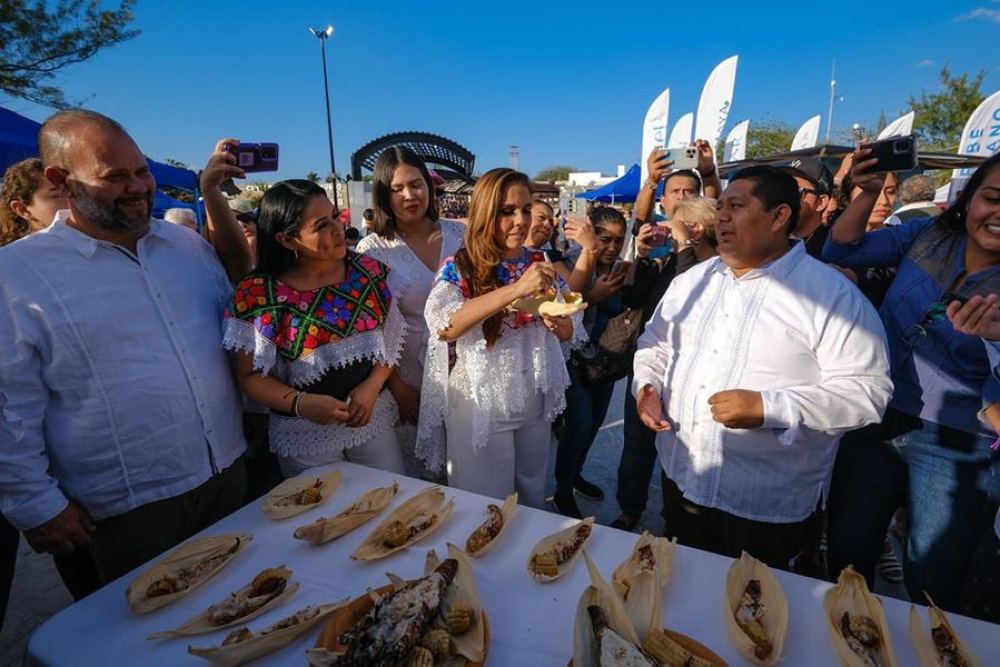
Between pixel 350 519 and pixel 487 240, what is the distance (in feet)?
3.98

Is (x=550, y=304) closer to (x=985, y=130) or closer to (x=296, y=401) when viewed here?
(x=296, y=401)

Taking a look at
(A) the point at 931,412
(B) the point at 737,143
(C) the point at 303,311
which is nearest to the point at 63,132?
(C) the point at 303,311

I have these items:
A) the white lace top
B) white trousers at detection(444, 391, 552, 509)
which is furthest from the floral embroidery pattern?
white trousers at detection(444, 391, 552, 509)

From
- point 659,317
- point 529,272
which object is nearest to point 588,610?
point 529,272

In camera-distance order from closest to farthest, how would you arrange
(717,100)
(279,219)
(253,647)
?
(253,647) < (279,219) < (717,100)

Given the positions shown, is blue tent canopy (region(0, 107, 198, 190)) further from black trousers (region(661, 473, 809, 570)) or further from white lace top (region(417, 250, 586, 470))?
black trousers (region(661, 473, 809, 570))

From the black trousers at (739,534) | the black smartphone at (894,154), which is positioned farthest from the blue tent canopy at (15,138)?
the black smartphone at (894,154)

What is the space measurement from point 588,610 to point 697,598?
0.38 metres

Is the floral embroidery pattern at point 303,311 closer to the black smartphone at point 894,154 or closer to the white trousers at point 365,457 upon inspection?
the white trousers at point 365,457

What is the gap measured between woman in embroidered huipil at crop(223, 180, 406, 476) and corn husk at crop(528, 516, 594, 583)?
0.93m

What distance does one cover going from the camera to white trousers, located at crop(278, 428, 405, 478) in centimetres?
202

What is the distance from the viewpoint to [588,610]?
3.24ft

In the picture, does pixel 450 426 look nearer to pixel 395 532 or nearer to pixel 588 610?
pixel 395 532

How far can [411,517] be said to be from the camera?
4.95 feet
